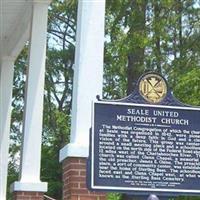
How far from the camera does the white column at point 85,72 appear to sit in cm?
851

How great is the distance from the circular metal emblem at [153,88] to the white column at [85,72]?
78 centimetres

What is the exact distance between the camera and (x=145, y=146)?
26.8 ft

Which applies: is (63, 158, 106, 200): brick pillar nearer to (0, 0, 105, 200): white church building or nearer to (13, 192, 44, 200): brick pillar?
(0, 0, 105, 200): white church building

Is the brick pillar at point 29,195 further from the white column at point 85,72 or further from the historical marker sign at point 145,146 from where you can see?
the historical marker sign at point 145,146

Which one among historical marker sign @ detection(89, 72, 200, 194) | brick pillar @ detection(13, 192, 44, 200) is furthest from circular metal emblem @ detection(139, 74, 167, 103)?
brick pillar @ detection(13, 192, 44, 200)

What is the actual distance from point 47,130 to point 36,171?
74.5 ft

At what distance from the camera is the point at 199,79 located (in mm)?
20469

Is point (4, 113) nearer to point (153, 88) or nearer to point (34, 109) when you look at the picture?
point (34, 109)

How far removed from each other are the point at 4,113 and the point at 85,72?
810cm

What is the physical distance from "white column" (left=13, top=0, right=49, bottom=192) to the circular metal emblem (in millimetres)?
4907

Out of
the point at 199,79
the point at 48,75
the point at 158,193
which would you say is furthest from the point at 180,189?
the point at 48,75

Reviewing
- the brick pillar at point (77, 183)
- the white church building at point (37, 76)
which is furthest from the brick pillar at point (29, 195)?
the brick pillar at point (77, 183)

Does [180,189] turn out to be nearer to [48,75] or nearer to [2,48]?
[2,48]

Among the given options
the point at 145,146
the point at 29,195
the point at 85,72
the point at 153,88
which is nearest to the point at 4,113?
the point at 29,195
